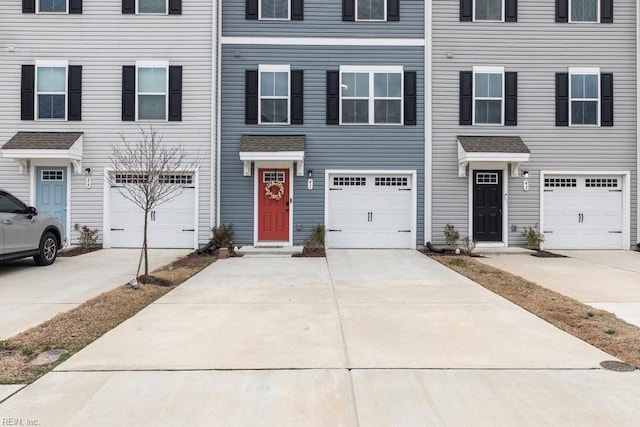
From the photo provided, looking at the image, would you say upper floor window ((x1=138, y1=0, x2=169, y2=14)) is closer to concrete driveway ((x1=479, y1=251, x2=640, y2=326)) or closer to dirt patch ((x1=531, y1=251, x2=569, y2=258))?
concrete driveway ((x1=479, y1=251, x2=640, y2=326))

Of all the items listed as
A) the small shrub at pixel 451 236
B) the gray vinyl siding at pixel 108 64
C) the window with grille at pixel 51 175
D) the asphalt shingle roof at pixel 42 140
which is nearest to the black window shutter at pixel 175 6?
the gray vinyl siding at pixel 108 64

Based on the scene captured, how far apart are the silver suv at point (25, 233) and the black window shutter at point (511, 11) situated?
515 inches

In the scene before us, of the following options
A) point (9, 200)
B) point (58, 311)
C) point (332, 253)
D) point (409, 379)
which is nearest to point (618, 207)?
point (332, 253)

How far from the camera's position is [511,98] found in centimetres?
1266

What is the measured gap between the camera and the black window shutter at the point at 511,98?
41.5 ft

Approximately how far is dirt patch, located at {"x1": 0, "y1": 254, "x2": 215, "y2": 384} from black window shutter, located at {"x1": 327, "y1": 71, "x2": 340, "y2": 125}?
22.7 ft

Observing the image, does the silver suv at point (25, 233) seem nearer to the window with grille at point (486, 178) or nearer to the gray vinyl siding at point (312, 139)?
the gray vinyl siding at point (312, 139)

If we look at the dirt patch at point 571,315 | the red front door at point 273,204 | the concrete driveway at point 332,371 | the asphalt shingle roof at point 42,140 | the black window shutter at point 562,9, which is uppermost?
the black window shutter at point 562,9

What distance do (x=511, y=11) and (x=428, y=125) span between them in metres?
4.12

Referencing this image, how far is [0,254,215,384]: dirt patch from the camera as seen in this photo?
3885mm

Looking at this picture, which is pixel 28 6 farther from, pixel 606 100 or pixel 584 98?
A: pixel 606 100

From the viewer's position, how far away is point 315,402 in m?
3.30

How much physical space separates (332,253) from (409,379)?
8.06 meters

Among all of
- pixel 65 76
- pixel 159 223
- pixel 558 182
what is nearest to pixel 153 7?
pixel 65 76
